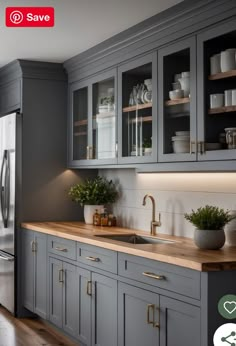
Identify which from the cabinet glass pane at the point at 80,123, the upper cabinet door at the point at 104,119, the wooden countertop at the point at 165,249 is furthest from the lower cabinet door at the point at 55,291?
the cabinet glass pane at the point at 80,123

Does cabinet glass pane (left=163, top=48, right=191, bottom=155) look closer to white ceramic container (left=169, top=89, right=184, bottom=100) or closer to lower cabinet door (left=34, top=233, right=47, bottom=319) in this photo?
white ceramic container (left=169, top=89, right=184, bottom=100)

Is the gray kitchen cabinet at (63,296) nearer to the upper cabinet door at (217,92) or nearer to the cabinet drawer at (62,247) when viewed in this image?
the cabinet drawer at (62,247)

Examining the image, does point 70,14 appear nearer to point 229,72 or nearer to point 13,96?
point 229,72

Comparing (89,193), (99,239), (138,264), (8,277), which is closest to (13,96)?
(89,193)

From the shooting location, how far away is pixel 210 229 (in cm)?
356

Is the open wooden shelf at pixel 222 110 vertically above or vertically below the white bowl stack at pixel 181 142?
above

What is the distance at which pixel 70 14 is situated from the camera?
13.7 ft

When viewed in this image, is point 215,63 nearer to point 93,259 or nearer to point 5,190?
point 93,259

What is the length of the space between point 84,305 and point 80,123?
6.16 feet

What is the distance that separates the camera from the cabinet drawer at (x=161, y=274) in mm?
3133

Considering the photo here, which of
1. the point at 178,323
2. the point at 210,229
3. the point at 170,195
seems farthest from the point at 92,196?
the point at 178,323

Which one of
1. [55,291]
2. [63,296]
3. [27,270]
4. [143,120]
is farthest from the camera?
[27,270]

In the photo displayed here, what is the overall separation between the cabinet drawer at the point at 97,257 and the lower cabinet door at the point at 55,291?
49cm

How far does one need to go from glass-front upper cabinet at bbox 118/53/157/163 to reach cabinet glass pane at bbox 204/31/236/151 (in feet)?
2.01
